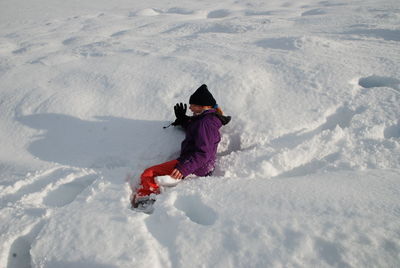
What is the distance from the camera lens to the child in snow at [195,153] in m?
1.99

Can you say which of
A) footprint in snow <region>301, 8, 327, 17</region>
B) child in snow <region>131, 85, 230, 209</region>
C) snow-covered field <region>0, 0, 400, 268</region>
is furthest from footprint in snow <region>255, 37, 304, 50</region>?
footprint in snow <region>301, 8, 327, 17</region>

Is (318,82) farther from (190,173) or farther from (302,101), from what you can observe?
(190,173)

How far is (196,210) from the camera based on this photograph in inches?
67.4

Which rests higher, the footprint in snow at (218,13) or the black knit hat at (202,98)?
the footprint in snow at (218,13)

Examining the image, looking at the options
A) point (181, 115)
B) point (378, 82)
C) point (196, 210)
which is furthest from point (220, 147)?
point (378, 82)

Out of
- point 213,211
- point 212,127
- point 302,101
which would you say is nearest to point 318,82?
point 302,101

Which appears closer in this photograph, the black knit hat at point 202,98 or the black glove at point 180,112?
the black knit hat at point 202,98

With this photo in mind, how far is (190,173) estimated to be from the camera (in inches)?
82.0

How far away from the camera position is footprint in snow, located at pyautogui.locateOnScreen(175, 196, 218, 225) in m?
1.60

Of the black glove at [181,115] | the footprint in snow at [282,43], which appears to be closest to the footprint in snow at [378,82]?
the footprint in snow at [282,43]

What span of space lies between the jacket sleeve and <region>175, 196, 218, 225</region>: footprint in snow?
31 cm

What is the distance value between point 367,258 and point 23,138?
3.18m

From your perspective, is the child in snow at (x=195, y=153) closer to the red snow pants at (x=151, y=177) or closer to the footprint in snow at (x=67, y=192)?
the red snow pants at (x=151, y=177)

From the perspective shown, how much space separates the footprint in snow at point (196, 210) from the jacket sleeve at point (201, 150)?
1.01 feet
